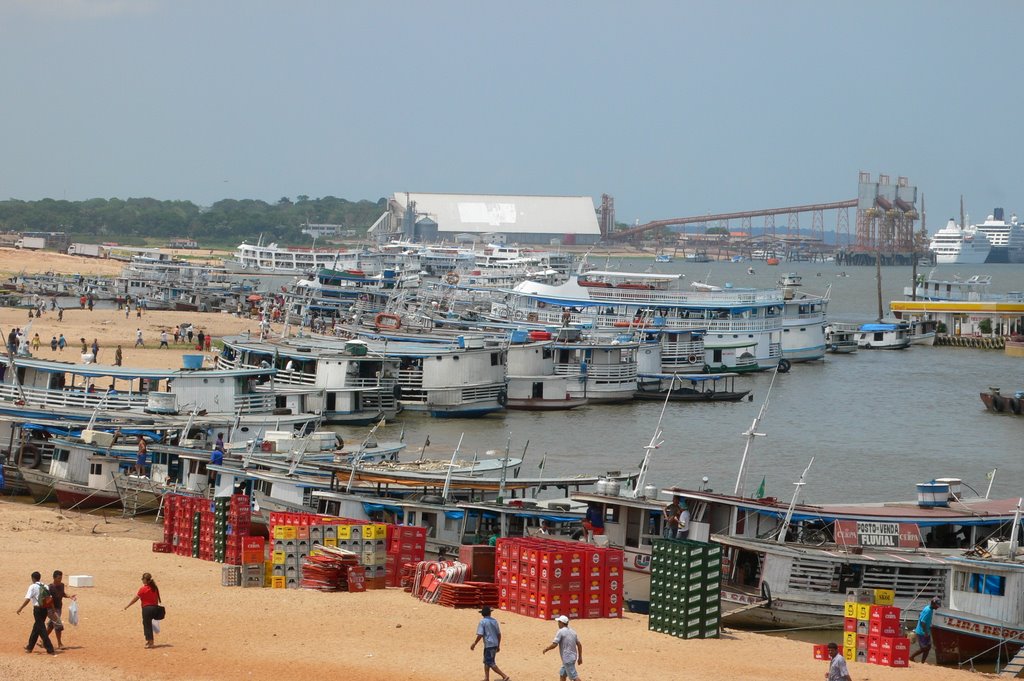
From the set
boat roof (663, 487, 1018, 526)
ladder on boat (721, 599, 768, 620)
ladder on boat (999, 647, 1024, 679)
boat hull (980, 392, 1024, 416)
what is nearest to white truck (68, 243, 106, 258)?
boat hull (980, 392, 1024, 416)

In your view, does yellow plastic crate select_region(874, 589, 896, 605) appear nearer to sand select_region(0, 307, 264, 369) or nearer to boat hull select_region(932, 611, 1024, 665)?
boat hull select_region(932, 611, 1024, 665)

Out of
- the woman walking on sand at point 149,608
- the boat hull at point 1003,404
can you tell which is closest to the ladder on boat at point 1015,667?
the woman walking on sand at point 149,608

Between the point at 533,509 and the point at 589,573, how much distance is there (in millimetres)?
4224

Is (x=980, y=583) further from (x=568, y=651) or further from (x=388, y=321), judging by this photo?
(x=388, y=321)

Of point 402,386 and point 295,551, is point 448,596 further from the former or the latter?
point 402,386

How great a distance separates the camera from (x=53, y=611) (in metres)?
19.7

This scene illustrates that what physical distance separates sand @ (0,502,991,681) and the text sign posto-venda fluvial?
2.84 metres

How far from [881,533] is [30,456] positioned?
64.3 feet

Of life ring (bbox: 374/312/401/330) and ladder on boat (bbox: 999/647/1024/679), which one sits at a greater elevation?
life ring (bbox: 374/312/401/330)

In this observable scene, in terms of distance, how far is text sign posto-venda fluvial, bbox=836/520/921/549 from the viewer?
82.5 ft

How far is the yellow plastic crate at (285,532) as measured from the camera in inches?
956

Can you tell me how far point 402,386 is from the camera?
50625mm

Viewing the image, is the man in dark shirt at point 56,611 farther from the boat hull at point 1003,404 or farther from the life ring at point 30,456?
the boat hull at point 1003,404

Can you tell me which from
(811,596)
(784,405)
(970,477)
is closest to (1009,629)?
(811,596)
